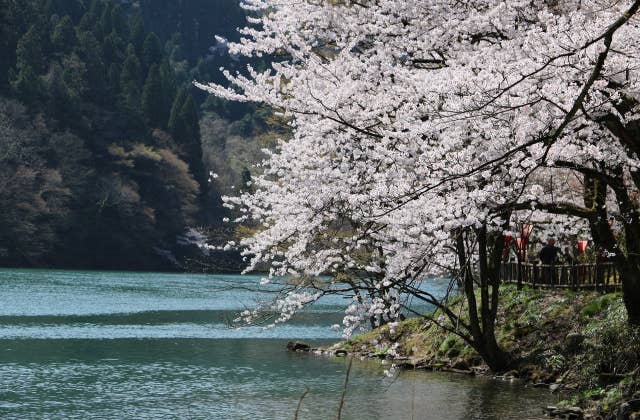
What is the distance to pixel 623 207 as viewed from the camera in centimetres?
1284

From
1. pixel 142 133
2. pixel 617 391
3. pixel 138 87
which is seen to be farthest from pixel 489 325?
pixel 138 87

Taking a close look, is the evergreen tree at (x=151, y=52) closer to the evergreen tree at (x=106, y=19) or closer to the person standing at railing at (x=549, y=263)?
the evergreen tree at (x=106, y=19)

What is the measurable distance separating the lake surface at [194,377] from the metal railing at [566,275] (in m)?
3.84

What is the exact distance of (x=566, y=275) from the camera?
68.6 feet

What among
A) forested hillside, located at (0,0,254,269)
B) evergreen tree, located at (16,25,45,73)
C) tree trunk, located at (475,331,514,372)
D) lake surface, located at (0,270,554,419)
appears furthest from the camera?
evergreen tree, located at (16,25,45,73)

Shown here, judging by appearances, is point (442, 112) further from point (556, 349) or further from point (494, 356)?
point (556, 349)

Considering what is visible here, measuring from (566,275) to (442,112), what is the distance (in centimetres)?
1311

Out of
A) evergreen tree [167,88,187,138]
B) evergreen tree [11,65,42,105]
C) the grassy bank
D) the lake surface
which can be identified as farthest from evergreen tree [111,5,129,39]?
the grassy bank

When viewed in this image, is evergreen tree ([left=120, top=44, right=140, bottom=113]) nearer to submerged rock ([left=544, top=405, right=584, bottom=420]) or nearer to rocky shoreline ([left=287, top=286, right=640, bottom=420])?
rocky shoreline ([left=287, top=286, right=640, bottom=420])

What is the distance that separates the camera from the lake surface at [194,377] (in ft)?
50.4

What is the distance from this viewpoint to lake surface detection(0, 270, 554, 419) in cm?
1537

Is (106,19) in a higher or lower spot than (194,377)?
higher

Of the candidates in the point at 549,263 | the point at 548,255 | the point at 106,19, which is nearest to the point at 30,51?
→ the point at 106,19

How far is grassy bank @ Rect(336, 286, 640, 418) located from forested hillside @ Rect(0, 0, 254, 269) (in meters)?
52.9
